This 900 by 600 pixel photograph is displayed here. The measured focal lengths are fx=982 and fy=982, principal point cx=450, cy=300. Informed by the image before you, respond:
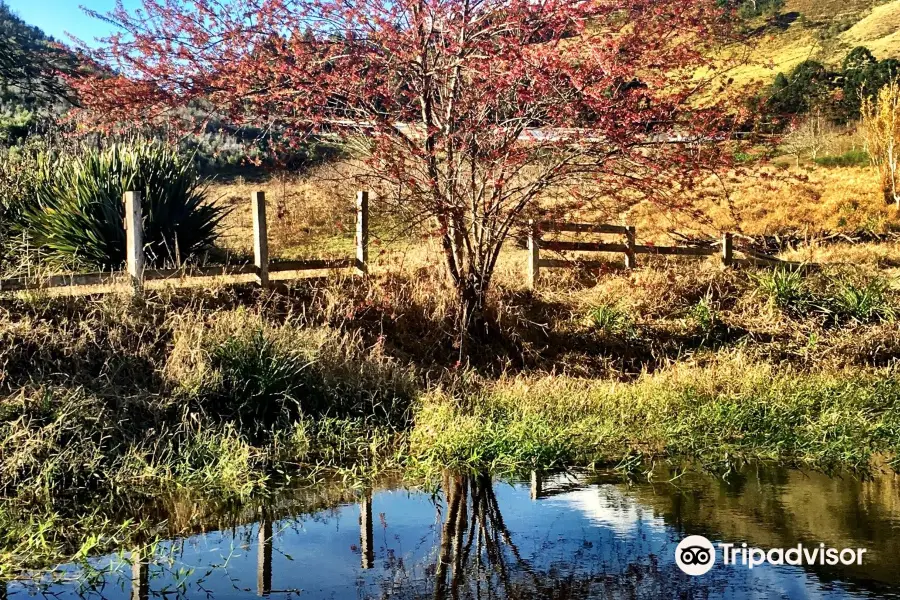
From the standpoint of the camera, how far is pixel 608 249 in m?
15.5

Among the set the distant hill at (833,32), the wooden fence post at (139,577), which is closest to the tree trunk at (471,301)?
the wooden fence post at (139,577)

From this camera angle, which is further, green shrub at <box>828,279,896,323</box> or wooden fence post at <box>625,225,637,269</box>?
wooden fence post at <box>625,225,637,269</box>

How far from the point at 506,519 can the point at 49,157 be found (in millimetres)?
10275

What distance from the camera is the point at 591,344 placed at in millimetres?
12914

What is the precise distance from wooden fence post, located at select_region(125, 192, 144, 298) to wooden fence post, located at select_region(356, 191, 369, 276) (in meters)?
2.86

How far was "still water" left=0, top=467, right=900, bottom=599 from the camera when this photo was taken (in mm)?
5570

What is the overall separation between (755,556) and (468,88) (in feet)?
22.5

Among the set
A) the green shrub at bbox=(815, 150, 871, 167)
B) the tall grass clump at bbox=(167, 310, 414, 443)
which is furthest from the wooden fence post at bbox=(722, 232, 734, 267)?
the green shrub at bbox=(815, 150, 871, 167)

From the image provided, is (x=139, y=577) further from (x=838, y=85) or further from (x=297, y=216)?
(x=838, y=85)

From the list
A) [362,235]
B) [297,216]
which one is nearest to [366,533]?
[362,235]

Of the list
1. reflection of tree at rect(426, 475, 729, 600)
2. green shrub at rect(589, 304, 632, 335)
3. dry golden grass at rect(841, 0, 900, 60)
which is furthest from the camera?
dry golden grass at rect(841, 0, 900, 60)

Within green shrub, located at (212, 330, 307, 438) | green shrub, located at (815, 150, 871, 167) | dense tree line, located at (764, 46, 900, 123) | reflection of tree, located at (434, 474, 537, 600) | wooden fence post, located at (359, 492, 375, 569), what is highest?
dense tree line, located at (764, 46, 900, 123)

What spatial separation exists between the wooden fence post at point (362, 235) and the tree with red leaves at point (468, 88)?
1.58m

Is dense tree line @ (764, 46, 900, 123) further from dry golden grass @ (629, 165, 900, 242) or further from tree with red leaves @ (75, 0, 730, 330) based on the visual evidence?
tree with red leaves @ (75, 0, 730, 330)
